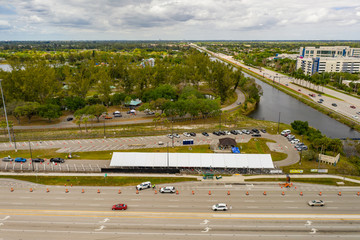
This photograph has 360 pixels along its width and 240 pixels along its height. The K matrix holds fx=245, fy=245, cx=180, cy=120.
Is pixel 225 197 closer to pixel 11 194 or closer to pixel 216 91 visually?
pixel 11 194

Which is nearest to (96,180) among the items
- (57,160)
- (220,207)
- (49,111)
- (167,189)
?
(57,160)

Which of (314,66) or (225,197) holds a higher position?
(314,66)

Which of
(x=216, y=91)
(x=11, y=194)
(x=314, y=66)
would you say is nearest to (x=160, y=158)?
(x=11, y=194)

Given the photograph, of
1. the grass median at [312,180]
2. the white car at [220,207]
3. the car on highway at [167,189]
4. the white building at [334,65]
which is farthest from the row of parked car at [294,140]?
the white building at [334,65]

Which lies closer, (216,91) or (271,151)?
(271,151)

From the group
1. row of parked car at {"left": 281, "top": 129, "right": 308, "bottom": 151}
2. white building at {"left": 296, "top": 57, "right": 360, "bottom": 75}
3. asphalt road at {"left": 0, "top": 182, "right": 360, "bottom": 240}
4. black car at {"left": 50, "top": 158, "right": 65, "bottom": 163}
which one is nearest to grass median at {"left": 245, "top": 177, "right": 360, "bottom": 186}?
asphalt road at {"left": 0, "top": 182, "right": 360, "bottom": 240}

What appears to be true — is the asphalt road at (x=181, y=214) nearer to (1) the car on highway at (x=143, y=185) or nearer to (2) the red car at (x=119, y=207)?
(2) the red car at (x=119, y=207)

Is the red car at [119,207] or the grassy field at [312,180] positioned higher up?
the red car at [119,207]
